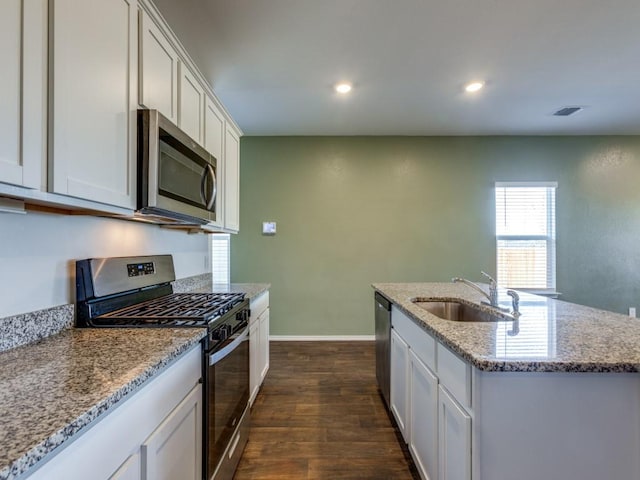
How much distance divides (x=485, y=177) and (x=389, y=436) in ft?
11.2

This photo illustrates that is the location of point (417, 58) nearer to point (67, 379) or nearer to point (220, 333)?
point (220, 333)

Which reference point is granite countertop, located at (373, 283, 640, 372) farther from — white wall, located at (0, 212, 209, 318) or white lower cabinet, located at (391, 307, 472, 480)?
white wall, located at (0, 212, 209, 318)

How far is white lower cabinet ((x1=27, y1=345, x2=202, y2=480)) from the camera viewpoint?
26.9 inches

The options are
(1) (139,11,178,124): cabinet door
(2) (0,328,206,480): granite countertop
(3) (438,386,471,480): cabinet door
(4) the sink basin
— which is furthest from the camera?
(4) the sink basin

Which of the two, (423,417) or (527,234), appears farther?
(527,234)

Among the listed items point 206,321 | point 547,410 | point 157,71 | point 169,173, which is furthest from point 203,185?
point 547,410

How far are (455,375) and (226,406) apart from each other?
1.04 meters

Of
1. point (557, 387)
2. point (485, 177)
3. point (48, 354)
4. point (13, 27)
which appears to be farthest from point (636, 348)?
point (485, 177)

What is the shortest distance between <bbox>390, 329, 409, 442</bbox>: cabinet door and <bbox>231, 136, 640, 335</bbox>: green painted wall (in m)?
2.04

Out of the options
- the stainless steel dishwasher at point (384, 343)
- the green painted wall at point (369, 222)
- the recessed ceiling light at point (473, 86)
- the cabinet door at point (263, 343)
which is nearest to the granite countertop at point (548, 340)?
the stainless steel dishwasher at point (384, 343)

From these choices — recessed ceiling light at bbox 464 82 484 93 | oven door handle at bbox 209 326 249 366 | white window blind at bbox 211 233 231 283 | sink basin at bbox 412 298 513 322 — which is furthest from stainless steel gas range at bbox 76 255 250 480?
recessed ceiling light at bbox 464 82 484 93

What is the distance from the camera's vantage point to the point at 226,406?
154 cm

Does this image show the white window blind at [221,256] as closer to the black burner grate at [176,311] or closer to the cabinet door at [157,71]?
the black burner grate at [176,311]

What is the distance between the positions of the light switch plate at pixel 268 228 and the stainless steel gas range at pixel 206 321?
2.25m
